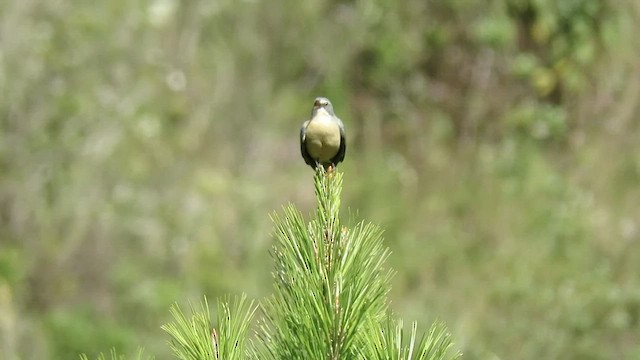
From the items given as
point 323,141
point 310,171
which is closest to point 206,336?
point 323,141

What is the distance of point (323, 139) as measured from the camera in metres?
1.31

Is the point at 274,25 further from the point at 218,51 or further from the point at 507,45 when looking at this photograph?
the point at 507,45

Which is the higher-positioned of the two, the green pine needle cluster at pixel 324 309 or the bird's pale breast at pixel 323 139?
the bird's pale breast at pixel 323 139

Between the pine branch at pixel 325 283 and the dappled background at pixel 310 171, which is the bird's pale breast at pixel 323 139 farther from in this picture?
the dappled background at pixel 310 171

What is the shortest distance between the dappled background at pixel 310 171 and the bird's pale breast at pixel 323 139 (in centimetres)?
257

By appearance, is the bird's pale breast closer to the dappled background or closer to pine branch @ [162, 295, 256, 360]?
pine branch @ [162, 295, 256, 360]

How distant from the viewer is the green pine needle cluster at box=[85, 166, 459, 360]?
90 cm

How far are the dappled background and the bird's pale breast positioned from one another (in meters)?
2.57

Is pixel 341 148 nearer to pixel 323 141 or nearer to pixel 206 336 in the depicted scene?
pixel 323 141

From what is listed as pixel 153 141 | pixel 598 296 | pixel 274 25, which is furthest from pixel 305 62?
pixel 598 296

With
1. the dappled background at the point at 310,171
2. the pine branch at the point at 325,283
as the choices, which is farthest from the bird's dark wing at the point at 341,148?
the dappled background at the point at 310,171

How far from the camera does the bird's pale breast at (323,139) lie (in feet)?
4.28

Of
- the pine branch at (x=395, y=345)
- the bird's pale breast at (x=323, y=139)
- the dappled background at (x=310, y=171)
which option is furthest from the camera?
the dappled background at (x=310, y=171)

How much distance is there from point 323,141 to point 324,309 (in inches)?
17.9
